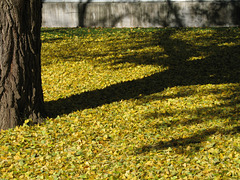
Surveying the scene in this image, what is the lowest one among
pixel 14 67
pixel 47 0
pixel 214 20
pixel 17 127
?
pixel 17 127

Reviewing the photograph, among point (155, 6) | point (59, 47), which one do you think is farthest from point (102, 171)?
point (155, 6)

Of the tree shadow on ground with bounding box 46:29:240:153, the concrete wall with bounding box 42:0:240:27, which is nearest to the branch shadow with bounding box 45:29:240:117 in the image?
the tree shadow on ground with bounding box 46:29:240:153

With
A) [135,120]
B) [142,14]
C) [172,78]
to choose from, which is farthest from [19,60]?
[142,14]

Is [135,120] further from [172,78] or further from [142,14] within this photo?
[142,14]

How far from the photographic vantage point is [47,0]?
Result: 18922 millimetres

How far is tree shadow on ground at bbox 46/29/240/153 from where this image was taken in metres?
6.98

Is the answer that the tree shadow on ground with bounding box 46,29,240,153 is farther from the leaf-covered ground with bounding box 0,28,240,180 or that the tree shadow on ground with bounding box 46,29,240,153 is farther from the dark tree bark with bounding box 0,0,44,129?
the dark tree bark with bounding box 0,0,44,129

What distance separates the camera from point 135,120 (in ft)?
21.1

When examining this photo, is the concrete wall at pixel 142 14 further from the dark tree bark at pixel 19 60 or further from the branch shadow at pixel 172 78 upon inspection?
the dark tree bark at pixel 19 60

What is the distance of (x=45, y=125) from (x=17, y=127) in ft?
1.67

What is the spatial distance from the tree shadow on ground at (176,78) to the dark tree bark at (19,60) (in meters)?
0.81

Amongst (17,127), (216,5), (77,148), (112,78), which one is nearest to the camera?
(77,148)

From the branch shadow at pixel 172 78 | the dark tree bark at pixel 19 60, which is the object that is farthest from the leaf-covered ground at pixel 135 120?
the dark tree bark at pixel 19 60

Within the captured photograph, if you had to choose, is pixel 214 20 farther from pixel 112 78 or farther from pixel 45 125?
pixel 45 125
